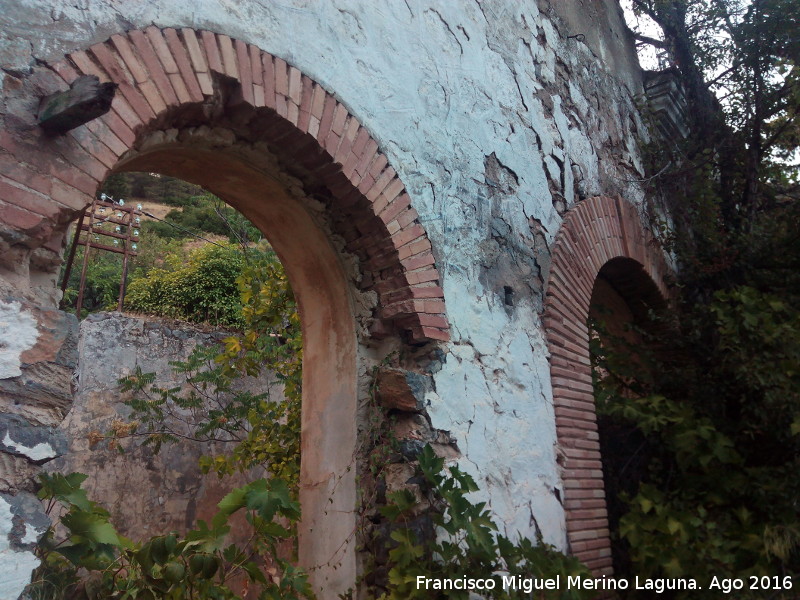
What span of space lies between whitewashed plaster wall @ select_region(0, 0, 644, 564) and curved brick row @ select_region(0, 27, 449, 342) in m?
0.11

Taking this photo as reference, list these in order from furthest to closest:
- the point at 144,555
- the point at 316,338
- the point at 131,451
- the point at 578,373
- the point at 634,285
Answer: the point at 131,451, the point at 634,285, the point at 578,373, the point at 316,338, the point at 144,555

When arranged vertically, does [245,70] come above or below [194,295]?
below

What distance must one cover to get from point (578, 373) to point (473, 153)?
160 centimetres

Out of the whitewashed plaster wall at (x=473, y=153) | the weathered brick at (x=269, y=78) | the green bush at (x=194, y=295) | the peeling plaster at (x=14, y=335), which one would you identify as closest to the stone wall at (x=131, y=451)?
the green bush at (x=194, y=295)

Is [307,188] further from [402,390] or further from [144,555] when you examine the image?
[144,555]

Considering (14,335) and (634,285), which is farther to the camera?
(634,285)

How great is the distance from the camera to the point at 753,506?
13.8 feet

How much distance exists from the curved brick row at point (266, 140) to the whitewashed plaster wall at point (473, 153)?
4.1 inches

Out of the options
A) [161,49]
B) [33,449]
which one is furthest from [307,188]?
[33,449]

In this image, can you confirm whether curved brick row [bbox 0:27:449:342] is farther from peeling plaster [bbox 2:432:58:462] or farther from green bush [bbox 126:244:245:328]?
green bush [bbox 126:244:245:328]

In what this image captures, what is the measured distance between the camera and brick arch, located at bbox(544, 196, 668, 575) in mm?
3832

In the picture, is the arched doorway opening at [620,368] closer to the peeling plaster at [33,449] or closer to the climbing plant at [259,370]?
the climbing plant at [259,370]

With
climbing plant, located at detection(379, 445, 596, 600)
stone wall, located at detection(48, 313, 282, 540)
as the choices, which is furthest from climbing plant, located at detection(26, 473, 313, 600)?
stone wall, located at detection(48, 313, 282, 540)

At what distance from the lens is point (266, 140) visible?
290 centimetres
